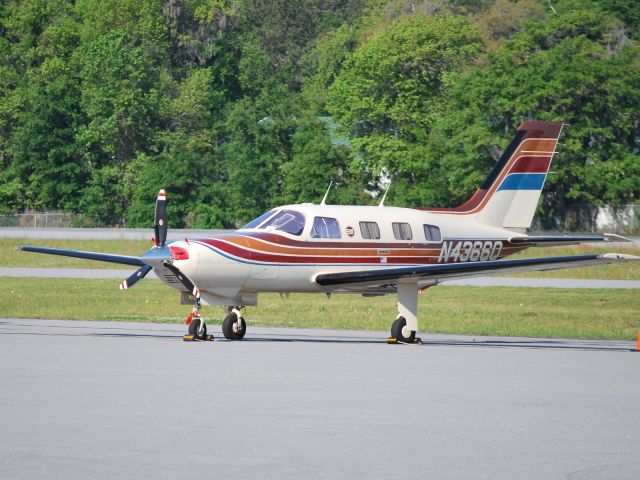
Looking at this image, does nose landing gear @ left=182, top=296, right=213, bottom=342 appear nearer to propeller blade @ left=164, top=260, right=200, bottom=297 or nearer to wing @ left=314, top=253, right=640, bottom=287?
propeller blade @ left=164, top=260, right=200, bottom=297

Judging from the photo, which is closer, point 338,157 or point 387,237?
point 387,237

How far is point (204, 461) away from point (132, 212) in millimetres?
71074

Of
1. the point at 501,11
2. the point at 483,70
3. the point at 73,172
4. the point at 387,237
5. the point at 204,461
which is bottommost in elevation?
the point at 204,461

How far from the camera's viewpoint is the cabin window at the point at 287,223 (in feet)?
79.5

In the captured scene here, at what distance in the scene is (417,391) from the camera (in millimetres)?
15523

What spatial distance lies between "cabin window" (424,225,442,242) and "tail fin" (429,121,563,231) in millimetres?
1771

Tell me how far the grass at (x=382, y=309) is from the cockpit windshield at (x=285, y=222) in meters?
5.21

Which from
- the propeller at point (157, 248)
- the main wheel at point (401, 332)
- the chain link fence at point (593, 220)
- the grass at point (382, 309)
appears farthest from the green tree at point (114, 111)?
the main wheel at point (401, 332)

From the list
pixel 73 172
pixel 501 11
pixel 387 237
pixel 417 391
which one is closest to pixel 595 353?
pixel 387 237

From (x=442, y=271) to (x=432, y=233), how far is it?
2.37 meters

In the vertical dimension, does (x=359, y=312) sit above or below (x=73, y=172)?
below

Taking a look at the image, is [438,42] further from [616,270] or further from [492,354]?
[492,354]

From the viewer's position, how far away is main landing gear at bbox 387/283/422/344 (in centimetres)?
2436

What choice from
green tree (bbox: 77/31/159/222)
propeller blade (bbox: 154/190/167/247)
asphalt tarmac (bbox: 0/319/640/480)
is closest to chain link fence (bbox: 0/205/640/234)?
green tree (bbox: 77/31/159/222)
